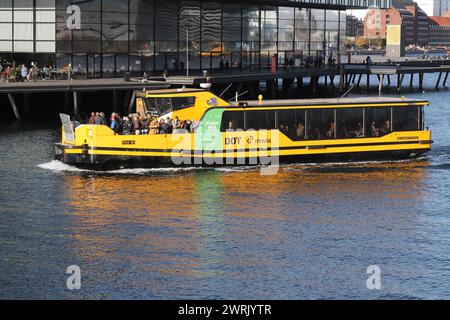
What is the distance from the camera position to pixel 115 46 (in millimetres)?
87812

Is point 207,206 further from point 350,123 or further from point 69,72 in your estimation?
point 69,72

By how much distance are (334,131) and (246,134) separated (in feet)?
15.9

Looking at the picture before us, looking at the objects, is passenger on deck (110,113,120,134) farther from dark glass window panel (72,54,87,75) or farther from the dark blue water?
dark glass window panel (72,54,87,75)

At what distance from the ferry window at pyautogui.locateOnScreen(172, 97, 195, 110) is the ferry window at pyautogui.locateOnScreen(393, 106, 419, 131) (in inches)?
405

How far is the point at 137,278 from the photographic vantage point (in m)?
33.2

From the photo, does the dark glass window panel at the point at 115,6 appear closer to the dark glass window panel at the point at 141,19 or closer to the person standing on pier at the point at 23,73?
the dark glass window panel at the point at 141,19

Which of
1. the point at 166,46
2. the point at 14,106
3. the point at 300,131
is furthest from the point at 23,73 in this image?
the point at 300,131

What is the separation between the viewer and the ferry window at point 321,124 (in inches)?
2080

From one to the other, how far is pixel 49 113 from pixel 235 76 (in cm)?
1796

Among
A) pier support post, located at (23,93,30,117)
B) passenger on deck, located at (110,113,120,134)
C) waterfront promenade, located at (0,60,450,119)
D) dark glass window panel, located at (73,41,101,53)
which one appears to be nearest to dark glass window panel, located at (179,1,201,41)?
waterfront promenade, located at (0,60,450,119)

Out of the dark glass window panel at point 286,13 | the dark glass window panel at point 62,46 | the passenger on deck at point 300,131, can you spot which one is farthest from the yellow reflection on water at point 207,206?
the dark glass window panel at point 286,13

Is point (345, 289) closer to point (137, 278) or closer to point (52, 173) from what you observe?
point (137, 278)
